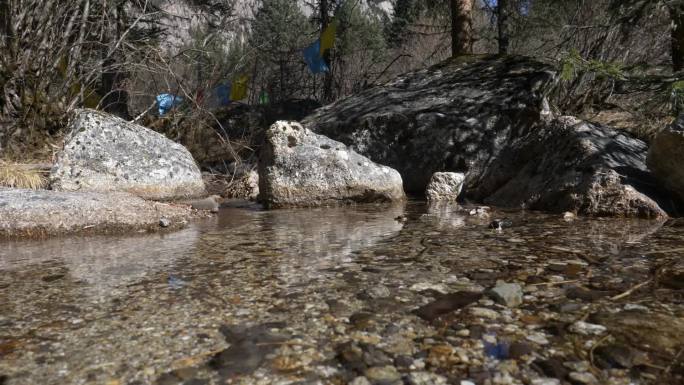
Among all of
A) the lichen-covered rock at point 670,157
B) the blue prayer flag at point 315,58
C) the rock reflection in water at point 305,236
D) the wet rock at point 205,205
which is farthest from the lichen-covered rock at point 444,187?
the blue prayer flag at point 315,58

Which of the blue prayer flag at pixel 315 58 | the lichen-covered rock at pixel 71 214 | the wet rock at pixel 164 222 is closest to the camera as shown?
the lichen-covered rock at pixel 71 214

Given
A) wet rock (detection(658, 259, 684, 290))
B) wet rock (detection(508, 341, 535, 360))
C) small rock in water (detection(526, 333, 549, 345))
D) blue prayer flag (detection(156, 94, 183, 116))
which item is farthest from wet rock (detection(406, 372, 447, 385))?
blue prayer flag (detection(156, 94, 183, 116))

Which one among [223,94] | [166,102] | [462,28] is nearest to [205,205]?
[166,102]

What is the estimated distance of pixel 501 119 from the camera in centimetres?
621

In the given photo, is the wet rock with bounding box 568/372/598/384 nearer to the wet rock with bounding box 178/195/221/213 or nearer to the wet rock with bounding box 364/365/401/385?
the wet rock with bounding box 364/365/401/385

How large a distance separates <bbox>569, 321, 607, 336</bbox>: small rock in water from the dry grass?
5.26 meters

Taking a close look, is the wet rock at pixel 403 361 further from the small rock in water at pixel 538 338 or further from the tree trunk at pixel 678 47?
the tree trunk at pixel 678 47

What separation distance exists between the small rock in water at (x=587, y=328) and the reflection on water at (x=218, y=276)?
0.54m

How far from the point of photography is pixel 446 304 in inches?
73.2

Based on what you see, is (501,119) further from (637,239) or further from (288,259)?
(288,259)

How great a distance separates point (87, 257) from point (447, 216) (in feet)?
8.78

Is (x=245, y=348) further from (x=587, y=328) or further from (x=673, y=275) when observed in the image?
(x=673, y=275)

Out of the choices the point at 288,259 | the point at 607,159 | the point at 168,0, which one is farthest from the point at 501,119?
the point at 168,0

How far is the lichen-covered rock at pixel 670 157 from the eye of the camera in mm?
3584
